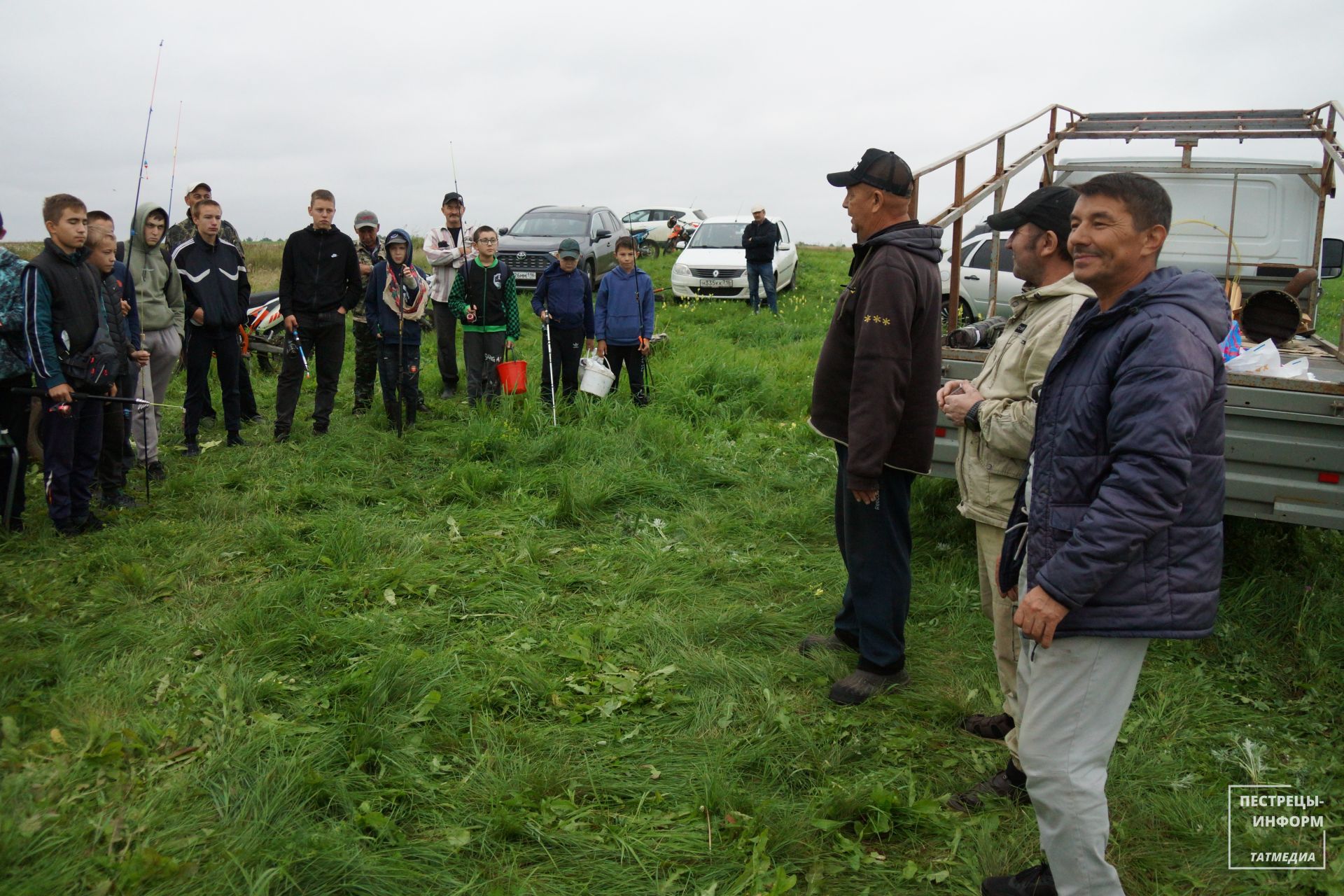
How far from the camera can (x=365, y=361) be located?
9.04 meters

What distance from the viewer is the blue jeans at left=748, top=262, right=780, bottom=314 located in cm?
1563

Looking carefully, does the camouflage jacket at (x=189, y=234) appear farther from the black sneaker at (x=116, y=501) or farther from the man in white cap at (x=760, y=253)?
the man in white cap at (x=760, y=253)

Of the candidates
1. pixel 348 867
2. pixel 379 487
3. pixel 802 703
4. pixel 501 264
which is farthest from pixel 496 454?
pixel 348 867

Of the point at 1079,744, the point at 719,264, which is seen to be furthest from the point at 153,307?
the point at 719,264

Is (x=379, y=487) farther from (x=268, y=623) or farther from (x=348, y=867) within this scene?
(x=348, y=867)

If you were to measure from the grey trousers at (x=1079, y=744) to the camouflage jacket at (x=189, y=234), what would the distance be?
759cm

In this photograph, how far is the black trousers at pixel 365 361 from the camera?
902 cm

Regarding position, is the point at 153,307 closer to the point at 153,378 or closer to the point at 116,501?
the point at 153,378

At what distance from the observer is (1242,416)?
4277 millimetres

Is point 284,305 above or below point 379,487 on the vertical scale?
above

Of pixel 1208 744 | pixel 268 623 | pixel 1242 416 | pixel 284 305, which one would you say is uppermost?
pixel 284 305

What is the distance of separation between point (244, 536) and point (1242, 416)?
538 centimetres

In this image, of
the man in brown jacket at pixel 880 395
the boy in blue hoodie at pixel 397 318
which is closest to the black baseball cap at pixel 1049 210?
the man in brown jacket at pixel 880 395

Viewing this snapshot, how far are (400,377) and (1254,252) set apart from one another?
23.9ft
